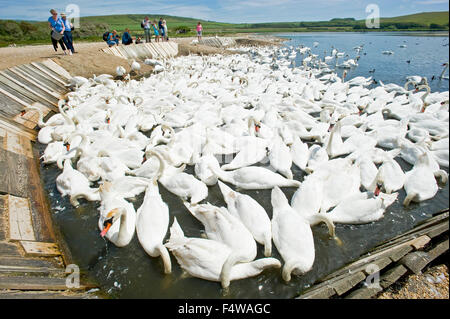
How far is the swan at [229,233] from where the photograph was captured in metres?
4.47

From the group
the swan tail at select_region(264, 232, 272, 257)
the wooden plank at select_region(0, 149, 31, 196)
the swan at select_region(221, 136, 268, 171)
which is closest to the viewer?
the swan tail at select_region(264, 232, 272, 257)

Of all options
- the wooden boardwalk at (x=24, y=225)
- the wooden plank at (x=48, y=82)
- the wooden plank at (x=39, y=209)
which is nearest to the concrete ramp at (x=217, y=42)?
the wooden plank at (x=48, y=82)

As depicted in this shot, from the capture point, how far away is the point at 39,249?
4.66 meters

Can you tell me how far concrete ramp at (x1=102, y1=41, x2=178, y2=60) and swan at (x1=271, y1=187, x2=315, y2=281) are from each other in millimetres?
23941

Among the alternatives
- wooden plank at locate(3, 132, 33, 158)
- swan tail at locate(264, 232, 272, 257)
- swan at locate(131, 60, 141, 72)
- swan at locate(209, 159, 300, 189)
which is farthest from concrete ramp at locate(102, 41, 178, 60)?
swan tail at locate(264, 232, 272, 257)

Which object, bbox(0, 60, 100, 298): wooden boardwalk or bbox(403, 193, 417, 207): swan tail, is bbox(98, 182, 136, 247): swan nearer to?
bbox(0, 60, 100, 298): wooden boardwalk

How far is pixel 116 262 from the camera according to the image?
4.88m

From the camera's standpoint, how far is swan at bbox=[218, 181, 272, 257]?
484 cm

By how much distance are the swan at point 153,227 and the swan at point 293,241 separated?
2087 millimetres

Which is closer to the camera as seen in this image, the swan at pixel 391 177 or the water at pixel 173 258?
the water at pixel 173 258

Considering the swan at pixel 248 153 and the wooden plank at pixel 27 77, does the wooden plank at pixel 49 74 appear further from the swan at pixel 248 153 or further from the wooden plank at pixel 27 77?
Result: the swan at pixel 248 153

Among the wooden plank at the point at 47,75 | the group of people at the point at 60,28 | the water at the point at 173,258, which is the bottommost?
the water at the point at 173,258

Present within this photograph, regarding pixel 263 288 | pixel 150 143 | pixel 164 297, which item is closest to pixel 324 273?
pixel 263 288

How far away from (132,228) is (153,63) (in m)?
22.7
